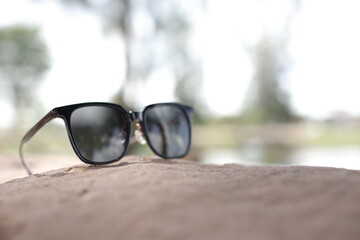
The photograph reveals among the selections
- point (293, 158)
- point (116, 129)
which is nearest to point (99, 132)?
point (116, 129)

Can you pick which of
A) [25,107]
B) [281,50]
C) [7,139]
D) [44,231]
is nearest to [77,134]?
[44,231]

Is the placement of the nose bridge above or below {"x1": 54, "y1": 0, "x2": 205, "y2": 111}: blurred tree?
below

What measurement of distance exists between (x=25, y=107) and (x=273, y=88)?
2555mm

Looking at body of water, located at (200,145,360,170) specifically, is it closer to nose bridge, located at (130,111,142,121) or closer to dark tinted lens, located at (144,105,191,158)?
dark tinted lens, located at (144,105,191,158)

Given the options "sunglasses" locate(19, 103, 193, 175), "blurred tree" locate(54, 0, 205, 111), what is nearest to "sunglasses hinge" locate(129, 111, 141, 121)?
"sunglasses" locate(19, 103, 193, 175)

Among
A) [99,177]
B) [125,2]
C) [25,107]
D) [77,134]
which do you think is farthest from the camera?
[25,107]

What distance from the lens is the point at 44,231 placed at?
0.31m

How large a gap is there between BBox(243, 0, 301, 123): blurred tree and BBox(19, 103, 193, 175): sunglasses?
2.48m

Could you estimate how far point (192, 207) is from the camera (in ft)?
1.06

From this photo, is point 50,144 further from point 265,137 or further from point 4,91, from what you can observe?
point 265,137

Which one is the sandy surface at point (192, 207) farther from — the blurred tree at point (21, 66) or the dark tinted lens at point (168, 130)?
the blurred tree at point (21, 66)

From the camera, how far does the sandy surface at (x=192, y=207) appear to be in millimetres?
279

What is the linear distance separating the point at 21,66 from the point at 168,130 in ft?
11.1

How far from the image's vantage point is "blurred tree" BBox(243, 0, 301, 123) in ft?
10.8
